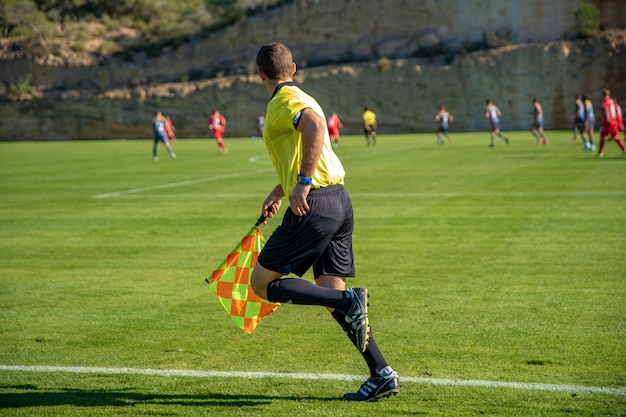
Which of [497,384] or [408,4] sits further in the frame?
[408,4]

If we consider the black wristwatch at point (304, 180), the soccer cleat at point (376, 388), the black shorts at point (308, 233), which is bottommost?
the soccer cleat at point (376, 388)

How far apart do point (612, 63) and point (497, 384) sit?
67.3 metres

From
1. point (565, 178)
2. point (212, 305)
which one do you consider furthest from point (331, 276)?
point (565, 178)

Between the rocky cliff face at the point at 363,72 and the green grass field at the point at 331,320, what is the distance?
55.6 meters

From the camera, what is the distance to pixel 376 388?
17.0 feet

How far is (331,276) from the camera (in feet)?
17.9

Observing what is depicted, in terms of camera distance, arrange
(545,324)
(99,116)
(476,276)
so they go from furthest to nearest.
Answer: (99,116) → (476,276) → (545,324)

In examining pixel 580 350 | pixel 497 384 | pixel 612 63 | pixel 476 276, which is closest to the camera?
pixel 497 384

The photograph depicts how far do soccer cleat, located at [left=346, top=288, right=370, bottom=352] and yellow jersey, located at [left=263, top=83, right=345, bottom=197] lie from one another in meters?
0.71

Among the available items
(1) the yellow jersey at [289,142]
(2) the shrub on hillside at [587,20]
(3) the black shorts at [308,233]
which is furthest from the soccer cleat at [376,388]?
(2) the shrub on hillside at [587,20]

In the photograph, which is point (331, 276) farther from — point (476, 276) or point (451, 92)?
point (451, 92)

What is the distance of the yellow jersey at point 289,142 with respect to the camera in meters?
5.08

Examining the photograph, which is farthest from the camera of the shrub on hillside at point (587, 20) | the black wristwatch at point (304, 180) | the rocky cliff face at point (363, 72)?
the rocky cliff face at point (363, 72)

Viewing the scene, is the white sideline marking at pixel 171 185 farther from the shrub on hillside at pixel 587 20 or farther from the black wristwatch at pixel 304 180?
the shrub on hillside at pixel 587 20
